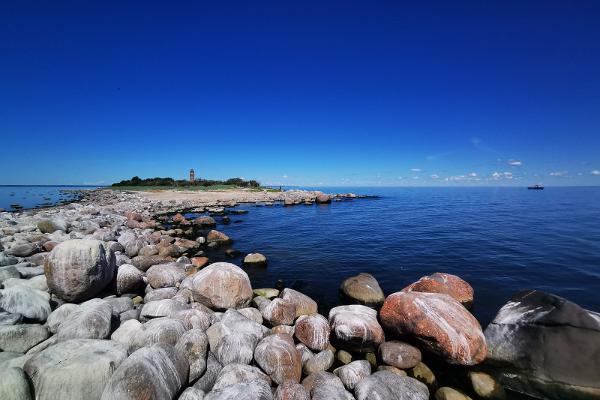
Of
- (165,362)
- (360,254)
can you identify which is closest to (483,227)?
(360,254)

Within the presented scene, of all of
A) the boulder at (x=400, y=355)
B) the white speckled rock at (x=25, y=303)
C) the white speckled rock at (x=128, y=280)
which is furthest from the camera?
the white speckled rock at (x=128, y=280)

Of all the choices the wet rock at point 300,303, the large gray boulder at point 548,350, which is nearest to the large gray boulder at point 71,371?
the wet rock at point 300,303

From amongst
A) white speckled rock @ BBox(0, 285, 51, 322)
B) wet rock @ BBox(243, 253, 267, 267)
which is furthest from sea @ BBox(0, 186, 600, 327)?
white speckled rock @ BBox(0, 285, 51, 322)

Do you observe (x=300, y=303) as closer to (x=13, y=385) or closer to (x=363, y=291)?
(x=363, y=291)

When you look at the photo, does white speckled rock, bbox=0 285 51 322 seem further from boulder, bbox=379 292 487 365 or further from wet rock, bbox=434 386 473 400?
wet rock, bbox=434 386 473 400

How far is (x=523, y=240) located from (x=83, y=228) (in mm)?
31742

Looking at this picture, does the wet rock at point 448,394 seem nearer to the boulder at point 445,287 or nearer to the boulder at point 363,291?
the boulder at point 445,287

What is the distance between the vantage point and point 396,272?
42.3 feet

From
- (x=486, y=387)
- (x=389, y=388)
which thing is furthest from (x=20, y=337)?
(x=486, y=387)

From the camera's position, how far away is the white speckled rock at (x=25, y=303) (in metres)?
6.21

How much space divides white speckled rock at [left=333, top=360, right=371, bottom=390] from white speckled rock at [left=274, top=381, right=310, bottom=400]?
1027 mm

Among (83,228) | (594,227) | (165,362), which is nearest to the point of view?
(165,362)

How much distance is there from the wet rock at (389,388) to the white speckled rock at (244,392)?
1.80m

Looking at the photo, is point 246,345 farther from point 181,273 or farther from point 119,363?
point 181,273
